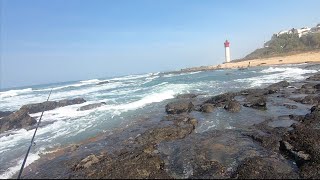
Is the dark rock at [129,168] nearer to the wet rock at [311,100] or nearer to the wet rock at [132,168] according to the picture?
the wet rock at [132,168]

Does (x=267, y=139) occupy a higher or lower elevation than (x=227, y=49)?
lower

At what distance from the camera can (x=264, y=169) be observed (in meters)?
7.21

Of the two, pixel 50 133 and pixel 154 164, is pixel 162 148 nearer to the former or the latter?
pixel 154 164

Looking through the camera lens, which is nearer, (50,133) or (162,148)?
(162,148)

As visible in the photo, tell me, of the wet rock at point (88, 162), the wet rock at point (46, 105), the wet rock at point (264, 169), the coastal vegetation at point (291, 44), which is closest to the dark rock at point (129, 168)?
the wet rock at point (88, 162)

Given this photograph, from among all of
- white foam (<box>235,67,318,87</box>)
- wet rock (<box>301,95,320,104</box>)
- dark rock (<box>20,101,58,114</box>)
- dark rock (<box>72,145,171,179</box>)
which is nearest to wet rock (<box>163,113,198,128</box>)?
dark rock (<box>72,145,171,179</box>)

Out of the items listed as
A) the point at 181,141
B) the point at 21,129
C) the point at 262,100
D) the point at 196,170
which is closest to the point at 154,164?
the point at 196,170

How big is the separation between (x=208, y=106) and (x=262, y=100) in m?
3.16

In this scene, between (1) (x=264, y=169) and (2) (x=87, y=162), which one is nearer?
(1) (x=264, y=169)

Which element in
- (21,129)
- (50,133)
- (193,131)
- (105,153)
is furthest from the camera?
(21,129)

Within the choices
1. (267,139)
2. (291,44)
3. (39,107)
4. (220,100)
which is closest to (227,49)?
(291,44)

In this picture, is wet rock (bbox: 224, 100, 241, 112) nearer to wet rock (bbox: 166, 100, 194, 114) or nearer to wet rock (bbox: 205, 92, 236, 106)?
wet rock (bbox: 205, 92, 236, 106)

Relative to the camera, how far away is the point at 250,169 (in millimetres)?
7238

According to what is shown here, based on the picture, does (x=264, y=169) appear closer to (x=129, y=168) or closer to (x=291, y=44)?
(x=129, y=168)
